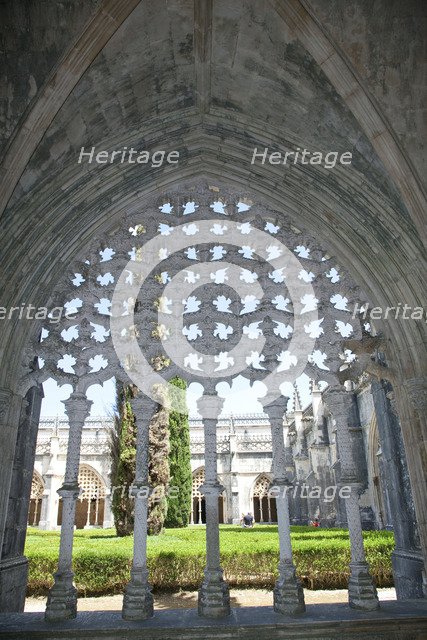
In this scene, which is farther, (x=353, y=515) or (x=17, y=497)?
(x=17, y=497)

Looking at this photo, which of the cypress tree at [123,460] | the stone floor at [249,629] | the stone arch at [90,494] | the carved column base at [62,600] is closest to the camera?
the stone floor at [249,629]

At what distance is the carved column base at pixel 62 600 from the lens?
409cm

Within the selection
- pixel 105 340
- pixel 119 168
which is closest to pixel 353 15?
pixel 119 168

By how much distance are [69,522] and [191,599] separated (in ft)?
12.5

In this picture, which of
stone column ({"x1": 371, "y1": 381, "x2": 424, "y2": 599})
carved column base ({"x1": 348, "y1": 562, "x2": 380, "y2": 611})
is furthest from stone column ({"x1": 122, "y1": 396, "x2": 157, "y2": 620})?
stone column ({"x1": 371, "y1": 381, "x2": 424, "y2": 599})

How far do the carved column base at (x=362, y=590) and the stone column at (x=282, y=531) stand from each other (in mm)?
481

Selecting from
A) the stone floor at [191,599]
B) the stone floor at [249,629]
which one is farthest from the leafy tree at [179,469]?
the stone floor at [249,629]

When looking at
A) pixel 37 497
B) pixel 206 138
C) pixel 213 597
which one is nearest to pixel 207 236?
pixel 206 138

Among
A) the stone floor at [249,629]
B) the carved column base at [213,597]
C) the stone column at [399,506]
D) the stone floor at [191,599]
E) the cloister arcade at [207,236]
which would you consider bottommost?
the stone floor at [191,599]

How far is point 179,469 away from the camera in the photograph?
51.4ft

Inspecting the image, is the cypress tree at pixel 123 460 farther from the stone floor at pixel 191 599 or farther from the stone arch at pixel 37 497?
the stone arch at pixel 37 497

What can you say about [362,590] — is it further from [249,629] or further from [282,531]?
[249,629]

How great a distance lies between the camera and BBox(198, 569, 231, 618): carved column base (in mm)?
4141

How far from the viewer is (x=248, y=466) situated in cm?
2569
